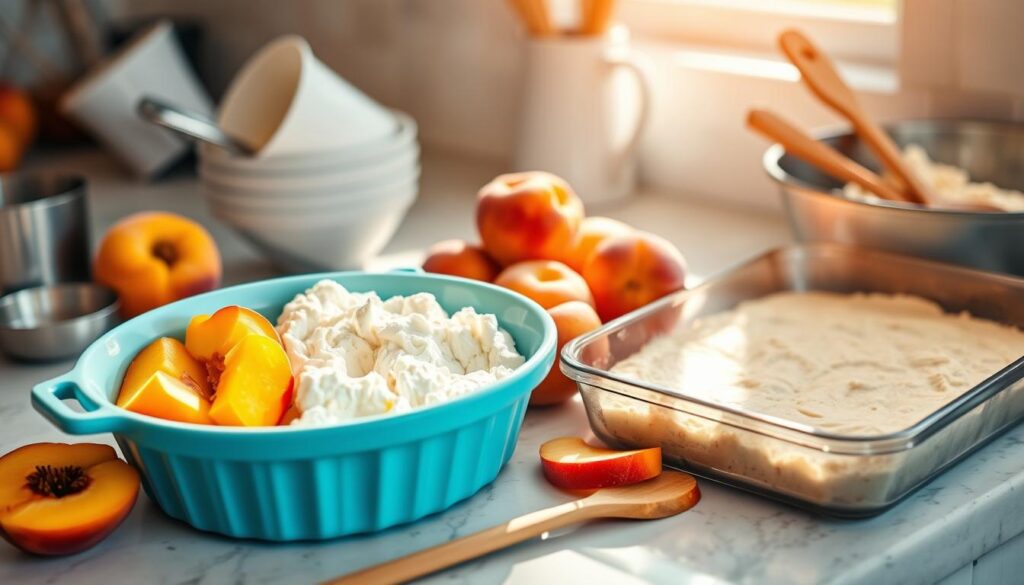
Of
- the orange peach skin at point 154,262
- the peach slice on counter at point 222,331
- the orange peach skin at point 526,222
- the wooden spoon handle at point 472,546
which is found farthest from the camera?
the orange peach skin at point 154,262

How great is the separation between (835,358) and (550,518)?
292mm

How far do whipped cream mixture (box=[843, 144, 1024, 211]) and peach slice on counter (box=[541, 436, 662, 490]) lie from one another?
452 millimetres

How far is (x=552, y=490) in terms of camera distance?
0.79m

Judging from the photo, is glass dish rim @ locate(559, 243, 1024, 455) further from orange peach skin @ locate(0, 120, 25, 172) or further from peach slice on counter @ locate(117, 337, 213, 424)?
orange peach skin @ locate(0, 120, 25, 172)

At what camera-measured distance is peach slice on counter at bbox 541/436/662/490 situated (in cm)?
76

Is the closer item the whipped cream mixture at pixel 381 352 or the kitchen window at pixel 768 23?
the whipped cream mixture at pixel 381 352

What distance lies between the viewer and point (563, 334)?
900mm

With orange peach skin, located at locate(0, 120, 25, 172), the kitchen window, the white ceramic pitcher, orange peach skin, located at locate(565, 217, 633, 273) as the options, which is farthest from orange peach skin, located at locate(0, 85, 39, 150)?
orange peach skin, located at locate(565, 217, 633, 273)

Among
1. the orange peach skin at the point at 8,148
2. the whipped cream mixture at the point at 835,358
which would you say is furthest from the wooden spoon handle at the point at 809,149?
the orange peach skin at the point at 8,148

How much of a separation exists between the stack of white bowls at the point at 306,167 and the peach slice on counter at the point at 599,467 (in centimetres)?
48

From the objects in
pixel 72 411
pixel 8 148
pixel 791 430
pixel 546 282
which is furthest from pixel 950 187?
pixel 8 148

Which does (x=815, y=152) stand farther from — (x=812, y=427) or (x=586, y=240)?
(x=812, y=427)

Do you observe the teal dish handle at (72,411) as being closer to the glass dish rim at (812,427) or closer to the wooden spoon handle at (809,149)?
the glass dish rim at (812,427)

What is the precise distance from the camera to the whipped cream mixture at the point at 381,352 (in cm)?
72
